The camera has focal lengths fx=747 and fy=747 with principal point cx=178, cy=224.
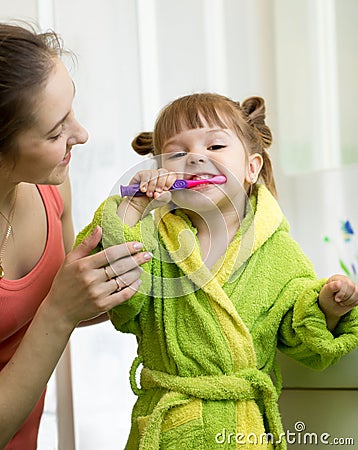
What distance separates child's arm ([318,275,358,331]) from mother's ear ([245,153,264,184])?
0.22 meters

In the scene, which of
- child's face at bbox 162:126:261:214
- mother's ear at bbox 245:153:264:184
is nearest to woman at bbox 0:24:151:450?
child's face at bbox 162:126:261:214

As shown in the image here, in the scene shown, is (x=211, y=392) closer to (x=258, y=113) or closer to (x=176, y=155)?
(x=176, y=155)

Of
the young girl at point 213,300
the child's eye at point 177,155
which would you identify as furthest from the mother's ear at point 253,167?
the child's eye at point 177,155

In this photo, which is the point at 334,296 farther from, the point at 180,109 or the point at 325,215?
the point at 325,215

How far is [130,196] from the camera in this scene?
42.9 inches

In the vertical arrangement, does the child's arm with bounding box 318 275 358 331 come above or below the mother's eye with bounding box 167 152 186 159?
below

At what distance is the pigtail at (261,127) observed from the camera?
4.03ft

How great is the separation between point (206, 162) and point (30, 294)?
1.33ft

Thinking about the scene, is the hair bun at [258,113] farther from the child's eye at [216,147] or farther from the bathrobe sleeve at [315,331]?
the bathrobe sleeve at [315,331]

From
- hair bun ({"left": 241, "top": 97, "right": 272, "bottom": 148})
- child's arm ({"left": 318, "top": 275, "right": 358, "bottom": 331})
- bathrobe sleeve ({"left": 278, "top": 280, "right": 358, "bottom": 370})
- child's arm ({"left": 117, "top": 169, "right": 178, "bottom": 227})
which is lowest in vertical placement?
bathrobe sleeve ({"left": 278, "top": 280, "right": 358, "bottom": 370})

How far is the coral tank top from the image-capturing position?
4.09 ft

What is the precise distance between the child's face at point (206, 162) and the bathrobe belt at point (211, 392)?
25 cm

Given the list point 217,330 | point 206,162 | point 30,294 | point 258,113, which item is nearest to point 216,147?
point 206,162

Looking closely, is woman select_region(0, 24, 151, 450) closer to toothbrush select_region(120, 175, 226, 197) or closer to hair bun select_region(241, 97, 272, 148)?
toothbrush select_region(120, 175, 226, 197)
